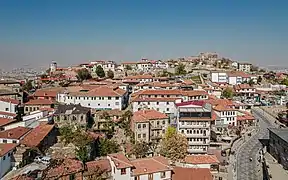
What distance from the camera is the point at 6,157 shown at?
61.3ft

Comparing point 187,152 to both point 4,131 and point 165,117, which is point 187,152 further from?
point 4,131

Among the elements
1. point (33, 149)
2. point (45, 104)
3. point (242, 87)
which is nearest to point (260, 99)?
point (242, 87)

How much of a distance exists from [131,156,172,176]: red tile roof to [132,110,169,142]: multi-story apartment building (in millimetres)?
4613

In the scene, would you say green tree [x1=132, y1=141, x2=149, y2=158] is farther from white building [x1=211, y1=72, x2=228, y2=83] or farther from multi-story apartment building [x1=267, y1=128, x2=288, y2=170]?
white building [x1=211, y1=72, x2=228, y2=83]

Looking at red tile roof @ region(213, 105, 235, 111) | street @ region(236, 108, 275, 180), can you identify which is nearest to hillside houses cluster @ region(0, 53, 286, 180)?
red tile roof @ region(213, 105, 235, 111)

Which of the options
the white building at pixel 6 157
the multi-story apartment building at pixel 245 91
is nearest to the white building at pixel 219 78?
the multi-story apartment building at pixel 245 91

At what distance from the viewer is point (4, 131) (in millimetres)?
21891

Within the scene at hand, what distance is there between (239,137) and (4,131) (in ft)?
57.1

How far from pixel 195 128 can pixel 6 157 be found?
12376 mm

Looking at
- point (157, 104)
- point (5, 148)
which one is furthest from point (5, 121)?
point (157, 104)

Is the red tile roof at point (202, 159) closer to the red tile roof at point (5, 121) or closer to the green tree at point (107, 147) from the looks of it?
the green tree at point (107, 147)

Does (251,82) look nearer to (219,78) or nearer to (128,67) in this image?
(219,78)

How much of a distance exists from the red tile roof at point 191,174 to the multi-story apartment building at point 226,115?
34.1ft

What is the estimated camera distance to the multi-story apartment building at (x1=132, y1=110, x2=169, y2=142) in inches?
957
